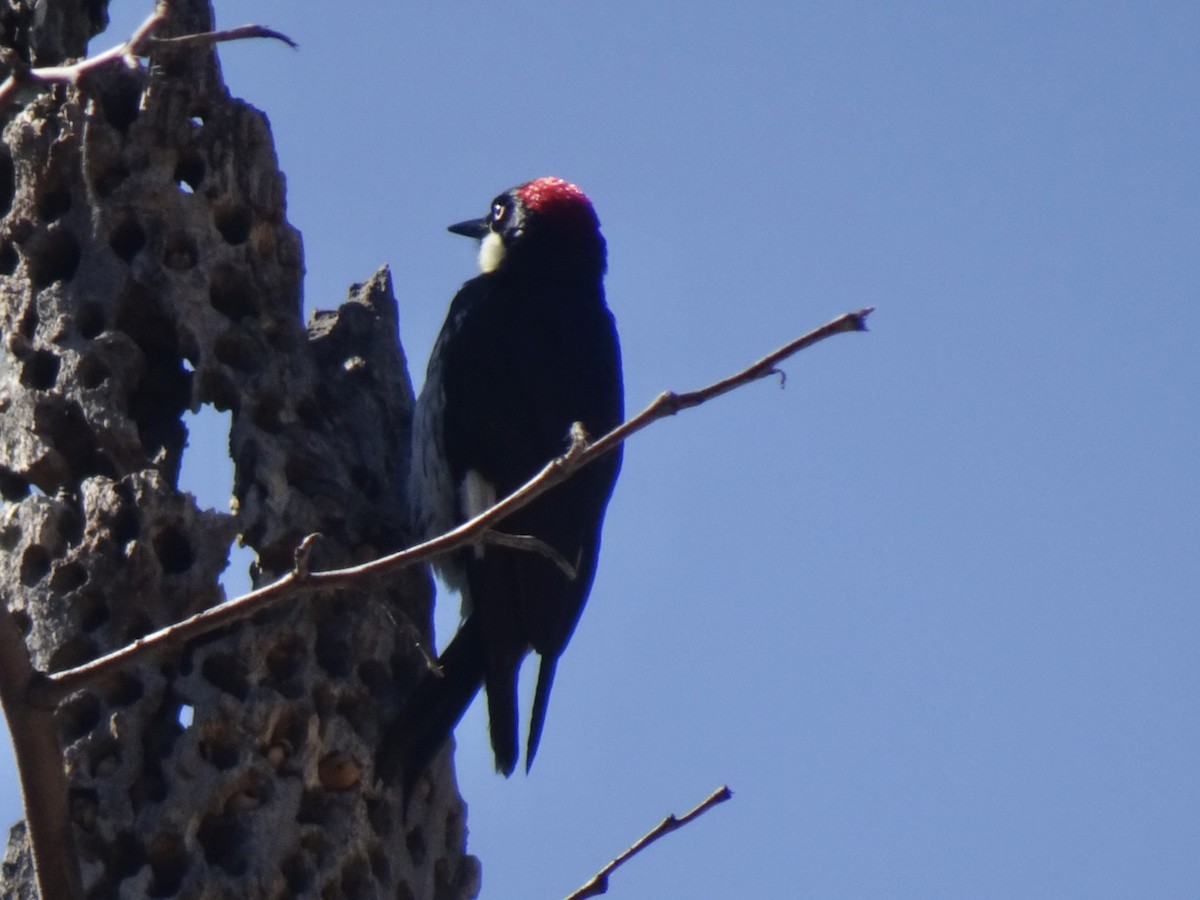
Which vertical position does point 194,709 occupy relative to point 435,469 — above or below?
below

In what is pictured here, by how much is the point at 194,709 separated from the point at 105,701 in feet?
0.48

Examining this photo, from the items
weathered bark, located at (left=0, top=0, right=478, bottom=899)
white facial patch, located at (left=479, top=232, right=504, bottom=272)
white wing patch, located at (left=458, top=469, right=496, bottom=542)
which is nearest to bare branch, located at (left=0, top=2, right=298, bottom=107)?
weathered bark, located at (left=0, top=0, right=478, bottom=899)

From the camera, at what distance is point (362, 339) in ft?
13.2

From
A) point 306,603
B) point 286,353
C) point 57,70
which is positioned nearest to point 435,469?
point 286,353

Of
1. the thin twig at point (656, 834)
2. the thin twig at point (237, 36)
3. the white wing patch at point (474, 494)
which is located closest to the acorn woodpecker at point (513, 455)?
the white wing patch at point (474, 494)

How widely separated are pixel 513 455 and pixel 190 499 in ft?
3.47

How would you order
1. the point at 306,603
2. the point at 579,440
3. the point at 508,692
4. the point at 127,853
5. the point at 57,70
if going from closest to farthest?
the point at 57,70 → the point at 579,440 → the point at 127,853 → the point at 306,603 → the point at 508,692

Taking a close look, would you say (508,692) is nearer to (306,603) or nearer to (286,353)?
(306,603)

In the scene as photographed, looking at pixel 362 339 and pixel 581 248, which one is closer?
pixel 362 339

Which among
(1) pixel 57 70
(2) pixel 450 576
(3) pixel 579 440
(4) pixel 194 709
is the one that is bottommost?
(3) pixel 579 440

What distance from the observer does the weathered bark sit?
2.99 metres

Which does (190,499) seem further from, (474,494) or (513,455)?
(513,455)

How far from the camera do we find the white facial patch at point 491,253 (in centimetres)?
497

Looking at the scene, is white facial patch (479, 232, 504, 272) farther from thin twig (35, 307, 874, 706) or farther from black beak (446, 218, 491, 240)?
thin twig (35, 307, 874, 706)
